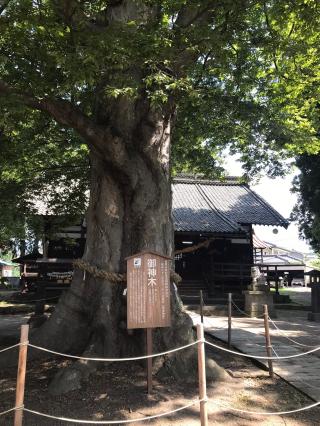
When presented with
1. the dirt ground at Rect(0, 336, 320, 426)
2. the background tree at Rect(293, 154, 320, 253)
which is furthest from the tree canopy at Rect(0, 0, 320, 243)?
the background tree at Rect(293, 154, 320, 253)

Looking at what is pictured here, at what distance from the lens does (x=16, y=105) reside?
6.13 m

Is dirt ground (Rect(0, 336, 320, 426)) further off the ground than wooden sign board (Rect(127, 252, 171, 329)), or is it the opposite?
wooden sign board (Rect(127, 252, 171, 329))

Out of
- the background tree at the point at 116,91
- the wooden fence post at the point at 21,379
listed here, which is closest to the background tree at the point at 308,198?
the background tree at the point at 116,91

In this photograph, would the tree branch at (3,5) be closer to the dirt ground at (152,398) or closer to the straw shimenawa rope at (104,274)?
the straw shimenawa rope at (104,274)

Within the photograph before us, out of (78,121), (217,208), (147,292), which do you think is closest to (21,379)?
(147,292)

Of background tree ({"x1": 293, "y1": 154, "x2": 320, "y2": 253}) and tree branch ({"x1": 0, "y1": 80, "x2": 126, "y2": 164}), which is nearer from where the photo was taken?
tree branch ({"x1": 0, "y1": 80, "x2": 126, "y2": 164})

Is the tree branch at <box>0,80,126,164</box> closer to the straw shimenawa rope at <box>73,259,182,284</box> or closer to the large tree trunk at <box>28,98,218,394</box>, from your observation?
the large tree trunk at <box>28,98,218,394</box>

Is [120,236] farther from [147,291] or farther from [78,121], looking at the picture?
[78,121]

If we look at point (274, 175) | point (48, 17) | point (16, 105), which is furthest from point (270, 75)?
point (16, 105)

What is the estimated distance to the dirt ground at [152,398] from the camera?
5367 millimetres

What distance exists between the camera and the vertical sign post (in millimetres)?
6168

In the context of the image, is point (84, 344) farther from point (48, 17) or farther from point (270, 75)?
point (270, 75)

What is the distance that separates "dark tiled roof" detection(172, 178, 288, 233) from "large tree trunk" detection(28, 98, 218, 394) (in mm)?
10723

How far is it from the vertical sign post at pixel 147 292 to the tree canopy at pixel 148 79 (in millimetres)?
2389
